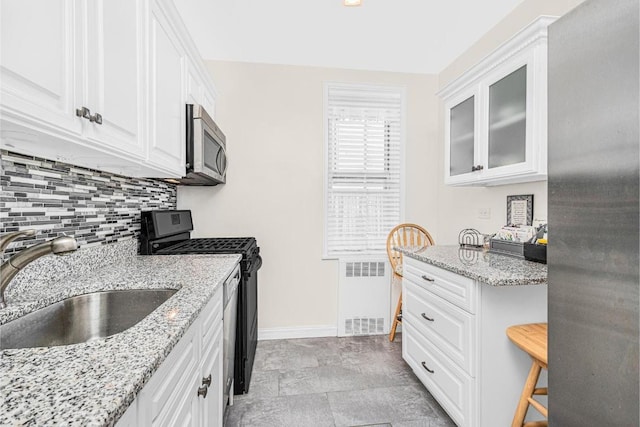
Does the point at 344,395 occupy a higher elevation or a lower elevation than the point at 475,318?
lower

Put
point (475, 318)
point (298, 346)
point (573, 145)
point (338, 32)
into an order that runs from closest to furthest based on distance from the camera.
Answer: point (573, 145) → point (475, 318) → point (338, 32) → point (298, 346)

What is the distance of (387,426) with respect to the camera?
172 cm

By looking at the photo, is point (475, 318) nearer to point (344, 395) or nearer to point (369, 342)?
point (344, 395)

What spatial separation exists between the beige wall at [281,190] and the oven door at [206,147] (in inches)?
17.6

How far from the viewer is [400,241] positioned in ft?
9.87

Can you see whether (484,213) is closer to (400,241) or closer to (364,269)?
(400,241)

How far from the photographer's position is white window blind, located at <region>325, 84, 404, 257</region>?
2.96 m

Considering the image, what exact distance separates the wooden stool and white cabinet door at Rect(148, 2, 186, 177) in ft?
5.88

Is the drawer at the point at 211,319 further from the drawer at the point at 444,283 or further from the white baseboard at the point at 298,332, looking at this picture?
the white baseboard at the point at 298,332

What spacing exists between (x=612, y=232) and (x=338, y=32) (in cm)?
225

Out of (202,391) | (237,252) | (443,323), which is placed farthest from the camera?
(237,252)

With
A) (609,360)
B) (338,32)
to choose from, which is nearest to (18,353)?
(609,360)

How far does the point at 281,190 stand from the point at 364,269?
3.52 feet

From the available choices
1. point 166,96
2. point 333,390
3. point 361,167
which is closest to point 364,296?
point 333,390
